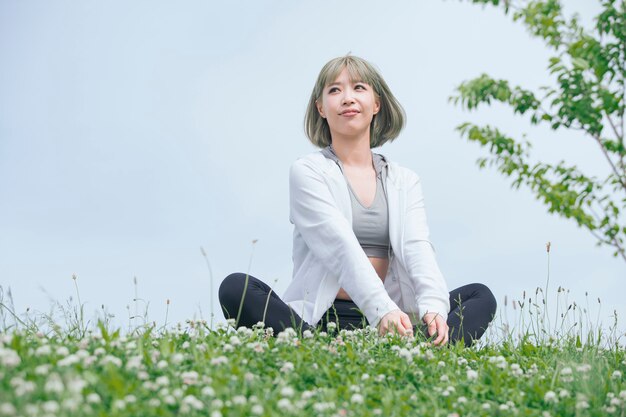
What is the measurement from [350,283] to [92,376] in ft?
9.44

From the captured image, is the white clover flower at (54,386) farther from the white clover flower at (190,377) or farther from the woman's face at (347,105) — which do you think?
the woman's face at (347,105)

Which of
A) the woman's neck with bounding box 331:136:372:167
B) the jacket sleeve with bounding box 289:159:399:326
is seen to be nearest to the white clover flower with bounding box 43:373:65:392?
the jacket sleeve with bounding box 289:159:399:326

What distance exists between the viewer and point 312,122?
7246mm

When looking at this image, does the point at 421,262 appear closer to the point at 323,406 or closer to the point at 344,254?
the point at 344,254

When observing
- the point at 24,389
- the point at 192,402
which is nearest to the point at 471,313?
the point at 192,402

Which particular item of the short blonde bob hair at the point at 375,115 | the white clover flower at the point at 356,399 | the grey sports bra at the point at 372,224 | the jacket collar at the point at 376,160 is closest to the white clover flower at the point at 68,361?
the white clover flower at the point at 356,399

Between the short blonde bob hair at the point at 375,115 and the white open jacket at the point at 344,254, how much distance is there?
57cm

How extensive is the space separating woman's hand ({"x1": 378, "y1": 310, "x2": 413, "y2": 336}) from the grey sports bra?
1050 mm

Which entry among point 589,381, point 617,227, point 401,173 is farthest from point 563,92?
point 589,381

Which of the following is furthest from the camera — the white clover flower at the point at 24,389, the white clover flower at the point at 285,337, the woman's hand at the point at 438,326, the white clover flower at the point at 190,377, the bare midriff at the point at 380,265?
the bare midriff at the point at 380,265

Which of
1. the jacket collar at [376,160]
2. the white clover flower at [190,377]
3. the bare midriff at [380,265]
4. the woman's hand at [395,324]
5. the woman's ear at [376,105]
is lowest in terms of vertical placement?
the woman's hand at [395,324]

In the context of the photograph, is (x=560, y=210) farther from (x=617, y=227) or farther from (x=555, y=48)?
(x=555, y=48)

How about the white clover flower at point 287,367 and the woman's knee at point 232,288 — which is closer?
the white clover flower at point 287,367

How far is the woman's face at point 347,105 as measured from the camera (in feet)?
21.5
